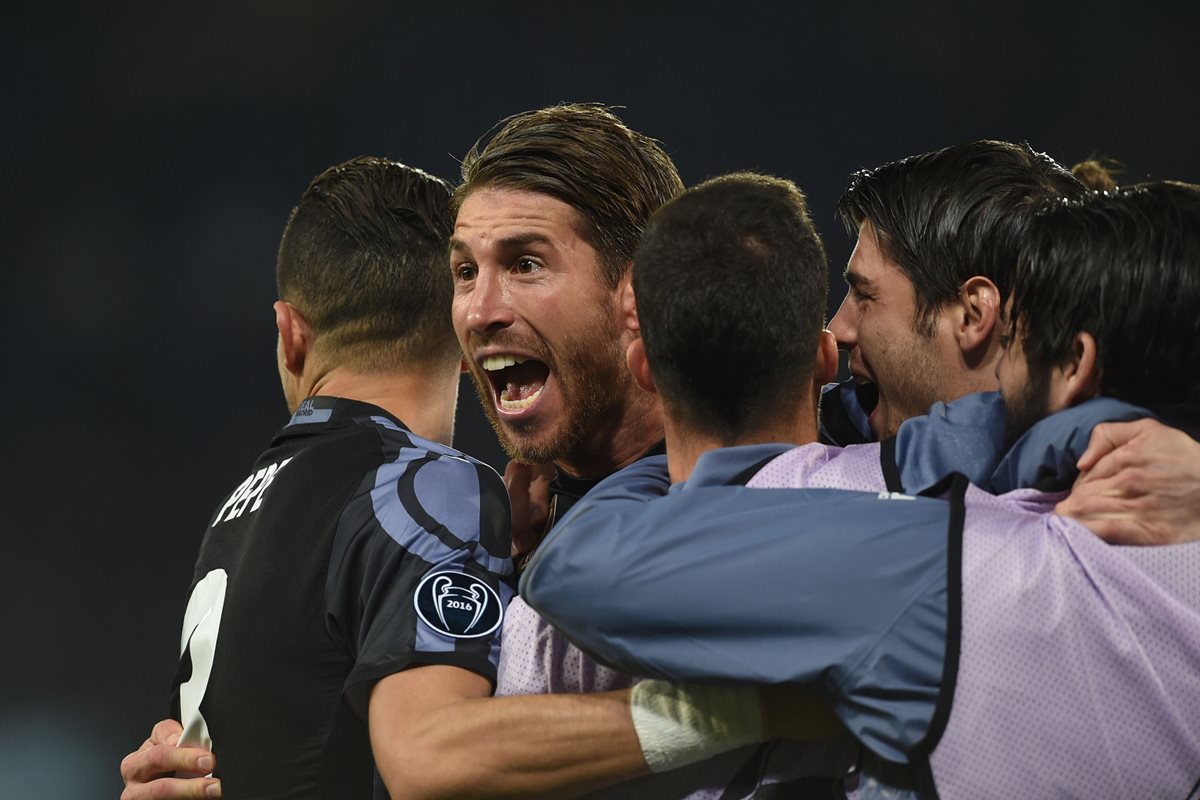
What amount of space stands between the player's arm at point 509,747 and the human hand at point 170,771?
1.39ft

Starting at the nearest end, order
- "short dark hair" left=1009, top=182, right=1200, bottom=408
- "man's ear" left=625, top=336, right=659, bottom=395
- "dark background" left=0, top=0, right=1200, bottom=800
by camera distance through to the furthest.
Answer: "short dark hair" left=1009, top=182, right=1200, bottom=408, "man's ear" left=625, top=336, right=659, bottom=395, "dark background" left=0, top=0, right=1200, bottom=800

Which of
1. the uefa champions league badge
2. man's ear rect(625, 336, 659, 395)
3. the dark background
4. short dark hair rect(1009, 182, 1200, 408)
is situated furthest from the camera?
the dark background

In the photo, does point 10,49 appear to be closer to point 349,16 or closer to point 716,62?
point 349,16

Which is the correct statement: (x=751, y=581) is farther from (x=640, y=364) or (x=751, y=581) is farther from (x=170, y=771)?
(x=170, y=771)

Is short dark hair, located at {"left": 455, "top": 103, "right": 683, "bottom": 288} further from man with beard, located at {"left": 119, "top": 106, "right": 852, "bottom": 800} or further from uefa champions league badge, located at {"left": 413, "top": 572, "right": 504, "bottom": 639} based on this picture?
uefa champions league badge, located at {"left": 413, "top": 572, "right": 504, "bottom": 639}

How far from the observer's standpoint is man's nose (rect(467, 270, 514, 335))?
172 centimetres

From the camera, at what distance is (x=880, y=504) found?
1056mm

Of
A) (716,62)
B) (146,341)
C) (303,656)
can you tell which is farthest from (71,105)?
(303,656)

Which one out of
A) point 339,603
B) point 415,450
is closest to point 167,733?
point 339,603

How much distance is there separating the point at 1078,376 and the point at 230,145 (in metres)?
4.37

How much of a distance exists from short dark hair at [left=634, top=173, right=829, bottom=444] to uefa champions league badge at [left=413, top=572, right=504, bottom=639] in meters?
0.36

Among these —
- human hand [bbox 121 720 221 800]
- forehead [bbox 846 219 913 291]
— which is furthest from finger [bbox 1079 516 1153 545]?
human hand [bbox 121 720 221 800]

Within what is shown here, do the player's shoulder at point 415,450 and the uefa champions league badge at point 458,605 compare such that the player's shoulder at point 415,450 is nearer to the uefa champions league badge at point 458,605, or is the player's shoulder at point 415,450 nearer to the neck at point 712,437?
the uefa champions league badge at point 458,605

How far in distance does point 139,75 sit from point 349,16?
0.86 meters
